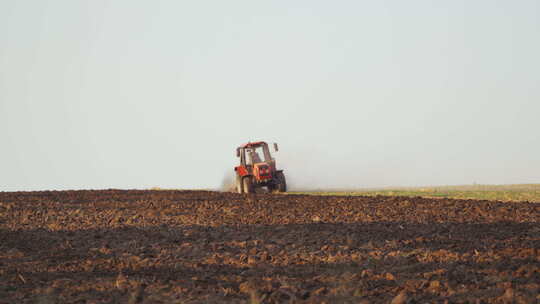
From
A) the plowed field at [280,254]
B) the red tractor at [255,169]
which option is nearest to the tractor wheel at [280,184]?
the red tractor at [255,169]

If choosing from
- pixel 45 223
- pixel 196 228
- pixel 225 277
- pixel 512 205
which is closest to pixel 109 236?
pixel 196 228

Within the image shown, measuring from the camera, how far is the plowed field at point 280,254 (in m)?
8.59

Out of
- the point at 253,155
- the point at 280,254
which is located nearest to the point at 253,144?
the point at 253,155

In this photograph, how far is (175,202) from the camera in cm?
2405

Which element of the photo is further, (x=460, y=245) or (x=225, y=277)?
(x=460, y=245)

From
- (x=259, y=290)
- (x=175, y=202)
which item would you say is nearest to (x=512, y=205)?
(x=175, y=202)

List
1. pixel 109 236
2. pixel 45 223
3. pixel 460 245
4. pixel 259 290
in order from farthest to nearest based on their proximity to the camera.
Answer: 1. pixel 45 223
2. pixel 109 236
3. pixel 460 245
4. pixel 259 290

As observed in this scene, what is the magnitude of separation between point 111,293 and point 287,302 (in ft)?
8.40

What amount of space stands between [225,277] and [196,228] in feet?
21.5

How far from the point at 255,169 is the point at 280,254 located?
1527 centimetres

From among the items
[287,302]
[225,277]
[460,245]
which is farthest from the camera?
[460,245]

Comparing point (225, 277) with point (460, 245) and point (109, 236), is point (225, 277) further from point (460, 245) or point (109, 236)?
point (109, 236)

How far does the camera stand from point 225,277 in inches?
380

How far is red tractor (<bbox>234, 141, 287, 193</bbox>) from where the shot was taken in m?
27.0
